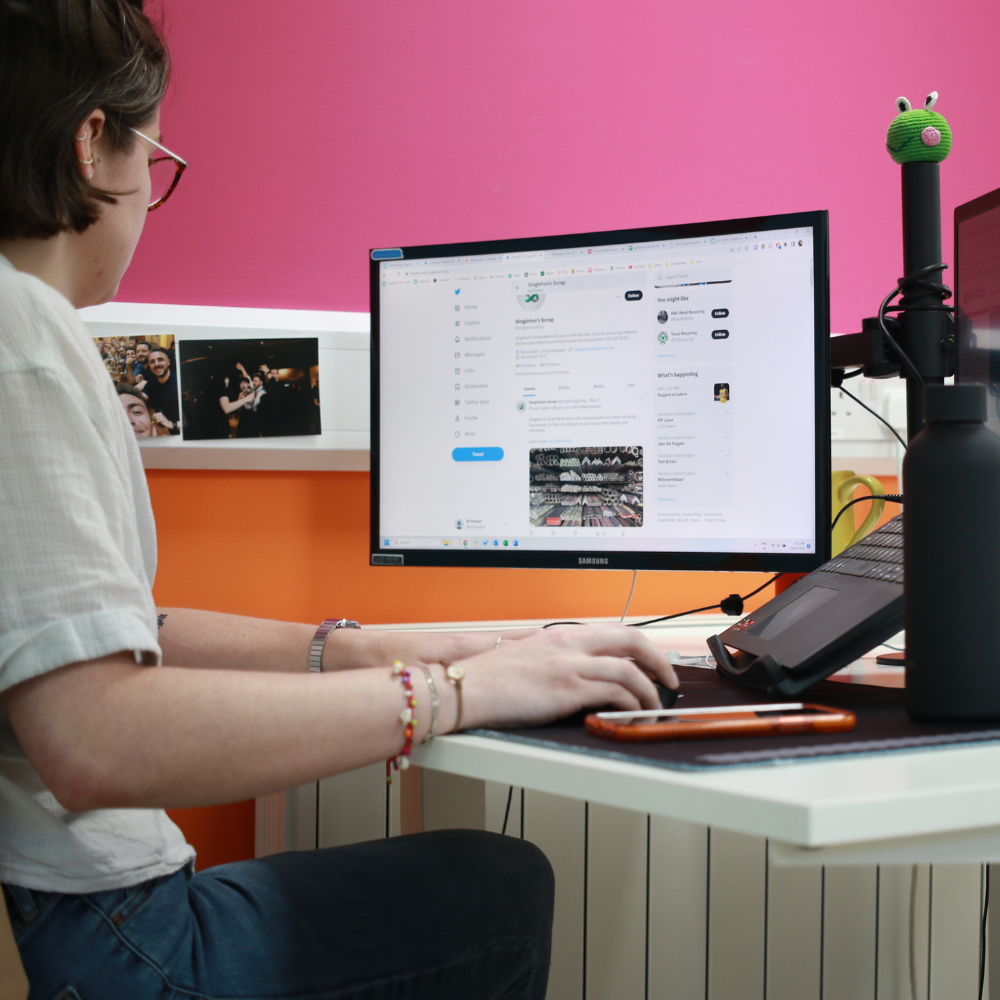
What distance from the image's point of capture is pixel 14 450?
0.49m

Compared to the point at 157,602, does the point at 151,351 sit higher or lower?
higher

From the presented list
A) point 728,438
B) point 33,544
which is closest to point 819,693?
point 728,438

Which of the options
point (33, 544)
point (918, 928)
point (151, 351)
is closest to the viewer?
point (33, 544)

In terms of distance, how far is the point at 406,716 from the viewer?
0.53 m

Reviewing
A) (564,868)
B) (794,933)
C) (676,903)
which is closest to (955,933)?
(794,933)

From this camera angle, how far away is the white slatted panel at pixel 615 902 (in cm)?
120

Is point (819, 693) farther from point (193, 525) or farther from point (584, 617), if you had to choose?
point (193, 525)

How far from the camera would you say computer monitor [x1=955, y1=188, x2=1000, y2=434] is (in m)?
0.78

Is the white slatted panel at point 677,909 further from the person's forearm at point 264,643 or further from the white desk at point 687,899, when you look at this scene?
the person's forearm at point 264,643

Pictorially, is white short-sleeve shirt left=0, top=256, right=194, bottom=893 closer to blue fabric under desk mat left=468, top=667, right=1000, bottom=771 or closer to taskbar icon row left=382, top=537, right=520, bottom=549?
blue fabric under desk mat left=468, top=667, right=1000, bottom=771

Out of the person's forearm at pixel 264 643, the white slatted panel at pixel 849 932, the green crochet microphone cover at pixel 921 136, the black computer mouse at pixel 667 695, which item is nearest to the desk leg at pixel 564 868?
the white slatted panel at pixel 849 932

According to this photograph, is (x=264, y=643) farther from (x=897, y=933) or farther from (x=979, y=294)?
(x=897, y=933)

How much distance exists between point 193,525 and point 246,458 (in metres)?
0.13

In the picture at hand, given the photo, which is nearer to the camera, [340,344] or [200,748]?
[200,748]
